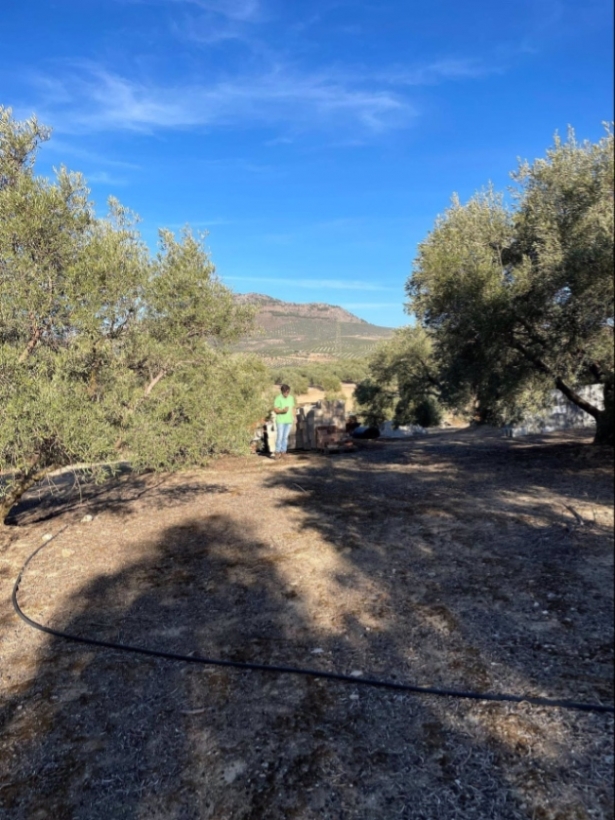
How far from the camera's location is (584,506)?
7.82 m

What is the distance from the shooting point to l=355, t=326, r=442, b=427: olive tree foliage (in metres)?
23.9

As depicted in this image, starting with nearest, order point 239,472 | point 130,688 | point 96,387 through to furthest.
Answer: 1. point 130,688
2. point 96,387
3. point 239,472

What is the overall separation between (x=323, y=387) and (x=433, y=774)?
37909mm

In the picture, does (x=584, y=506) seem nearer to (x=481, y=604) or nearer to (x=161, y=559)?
(x=481, y=604)

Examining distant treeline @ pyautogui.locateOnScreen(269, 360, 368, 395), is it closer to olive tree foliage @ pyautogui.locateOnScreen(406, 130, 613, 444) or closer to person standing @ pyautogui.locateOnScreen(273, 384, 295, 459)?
person standing @ pyautogui.locateOnScreen(273, 384, 295, 459)

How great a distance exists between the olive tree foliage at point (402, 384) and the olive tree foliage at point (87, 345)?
→ 15.7 meters

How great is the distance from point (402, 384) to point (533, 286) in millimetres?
15471

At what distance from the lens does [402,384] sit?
24.6 meters

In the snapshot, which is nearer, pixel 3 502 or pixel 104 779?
pixel 104 779

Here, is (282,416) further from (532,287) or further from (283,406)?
(532,287)

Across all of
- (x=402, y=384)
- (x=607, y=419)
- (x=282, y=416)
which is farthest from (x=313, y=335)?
(x=607, y=419)

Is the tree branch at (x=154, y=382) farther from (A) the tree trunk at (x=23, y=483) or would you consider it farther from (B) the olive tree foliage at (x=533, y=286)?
(B) the olive tree foliage at (x=533, y=286)

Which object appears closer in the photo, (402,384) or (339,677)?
(339,677)

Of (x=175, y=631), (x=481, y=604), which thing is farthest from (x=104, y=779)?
(x=481, y=604)
